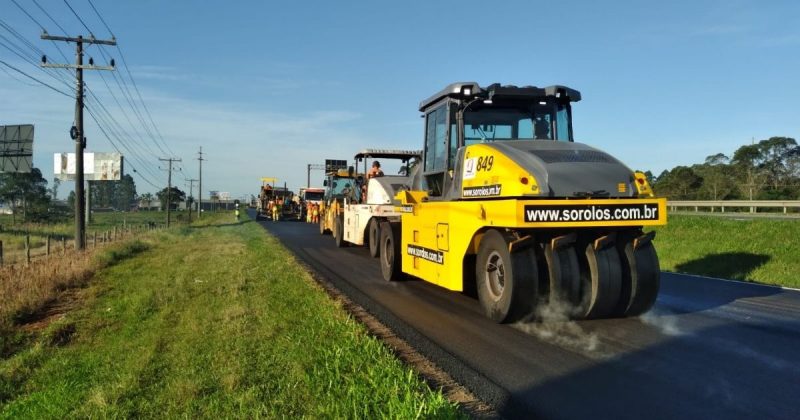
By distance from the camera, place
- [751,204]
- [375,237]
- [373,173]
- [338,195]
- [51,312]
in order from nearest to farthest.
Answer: [51,312] < [375,237] < [373,173] < [338,195] < [751,204]

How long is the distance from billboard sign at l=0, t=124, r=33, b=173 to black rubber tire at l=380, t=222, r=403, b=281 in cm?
3433

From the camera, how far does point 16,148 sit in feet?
120

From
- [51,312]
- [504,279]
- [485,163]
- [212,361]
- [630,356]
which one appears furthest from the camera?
[51,312]

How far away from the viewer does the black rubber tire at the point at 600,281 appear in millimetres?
6574

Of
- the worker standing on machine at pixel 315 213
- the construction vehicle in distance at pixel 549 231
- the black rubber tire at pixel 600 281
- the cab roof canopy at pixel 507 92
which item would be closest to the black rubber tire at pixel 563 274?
the construction vehicle in distance at pixel 549 231

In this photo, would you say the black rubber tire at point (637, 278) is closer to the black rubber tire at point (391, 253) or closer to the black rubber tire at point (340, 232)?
the black rubber tire at point (391, 253)

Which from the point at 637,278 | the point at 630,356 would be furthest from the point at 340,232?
the point at 630,356

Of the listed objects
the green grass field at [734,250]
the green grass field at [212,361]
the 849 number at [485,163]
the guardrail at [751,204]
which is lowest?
the green grass field at [212,361]

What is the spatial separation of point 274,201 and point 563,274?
42576 mm

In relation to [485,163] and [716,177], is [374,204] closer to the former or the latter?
[485,163]

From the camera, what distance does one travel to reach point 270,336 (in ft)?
21.2

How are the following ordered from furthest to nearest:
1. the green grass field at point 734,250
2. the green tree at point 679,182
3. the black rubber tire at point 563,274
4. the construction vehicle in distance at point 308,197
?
the green tree at point 679,182 < the construction vehicle in distance at point 308,197 < the green grass field at point 734,250 < the black rubber tire at point 563,274

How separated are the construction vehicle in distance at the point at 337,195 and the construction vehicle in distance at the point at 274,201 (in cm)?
2009

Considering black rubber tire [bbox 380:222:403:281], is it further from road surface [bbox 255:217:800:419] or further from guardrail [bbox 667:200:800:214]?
guardrail [bbox 667:200:800:214]
